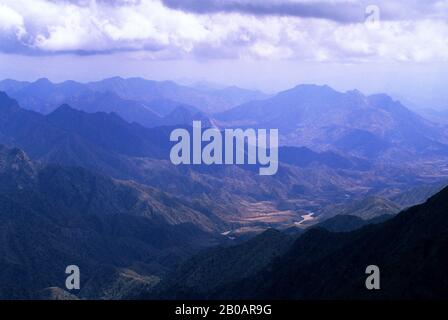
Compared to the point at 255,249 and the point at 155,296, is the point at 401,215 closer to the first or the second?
the point at 255,249

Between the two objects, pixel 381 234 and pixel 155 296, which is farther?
pixel 155 296

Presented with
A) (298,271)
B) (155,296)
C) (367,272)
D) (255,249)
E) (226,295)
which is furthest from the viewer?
(255,249)
